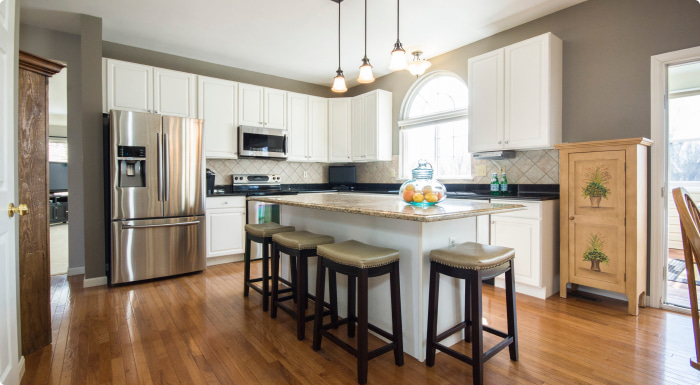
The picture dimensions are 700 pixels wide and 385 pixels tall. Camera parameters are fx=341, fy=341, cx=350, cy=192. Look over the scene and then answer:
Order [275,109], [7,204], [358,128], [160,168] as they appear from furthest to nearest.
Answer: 1. [358,128]
2. [275,109]
3. [160,168]
4. [7,204]

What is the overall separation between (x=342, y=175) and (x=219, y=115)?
6.99 feet

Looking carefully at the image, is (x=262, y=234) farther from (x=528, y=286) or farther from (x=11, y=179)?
(x=528, y=286)

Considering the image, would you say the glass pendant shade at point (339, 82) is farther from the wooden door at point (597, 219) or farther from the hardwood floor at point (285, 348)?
the wooden door at point (597, 219)

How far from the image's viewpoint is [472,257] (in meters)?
1.68

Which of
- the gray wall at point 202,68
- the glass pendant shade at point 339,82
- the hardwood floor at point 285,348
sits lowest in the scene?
the hardwood floor at point 285,348

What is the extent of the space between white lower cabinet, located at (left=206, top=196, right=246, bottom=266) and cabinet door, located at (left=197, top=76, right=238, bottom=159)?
2.12 feet

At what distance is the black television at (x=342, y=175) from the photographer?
18.5 feet

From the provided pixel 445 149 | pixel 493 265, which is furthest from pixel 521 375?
pixel 445 149

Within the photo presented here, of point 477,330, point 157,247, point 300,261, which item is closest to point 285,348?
point 300,261

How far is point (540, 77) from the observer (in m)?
3.12

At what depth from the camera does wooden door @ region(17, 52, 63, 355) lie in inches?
78.4

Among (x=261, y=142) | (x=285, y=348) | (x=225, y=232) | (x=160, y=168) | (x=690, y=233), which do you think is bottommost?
(x=285, y=348)

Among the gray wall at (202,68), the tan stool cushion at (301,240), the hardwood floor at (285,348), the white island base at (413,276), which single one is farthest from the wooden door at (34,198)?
the gray wall at (202,68)

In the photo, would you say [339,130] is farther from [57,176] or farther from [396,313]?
[57,176]
